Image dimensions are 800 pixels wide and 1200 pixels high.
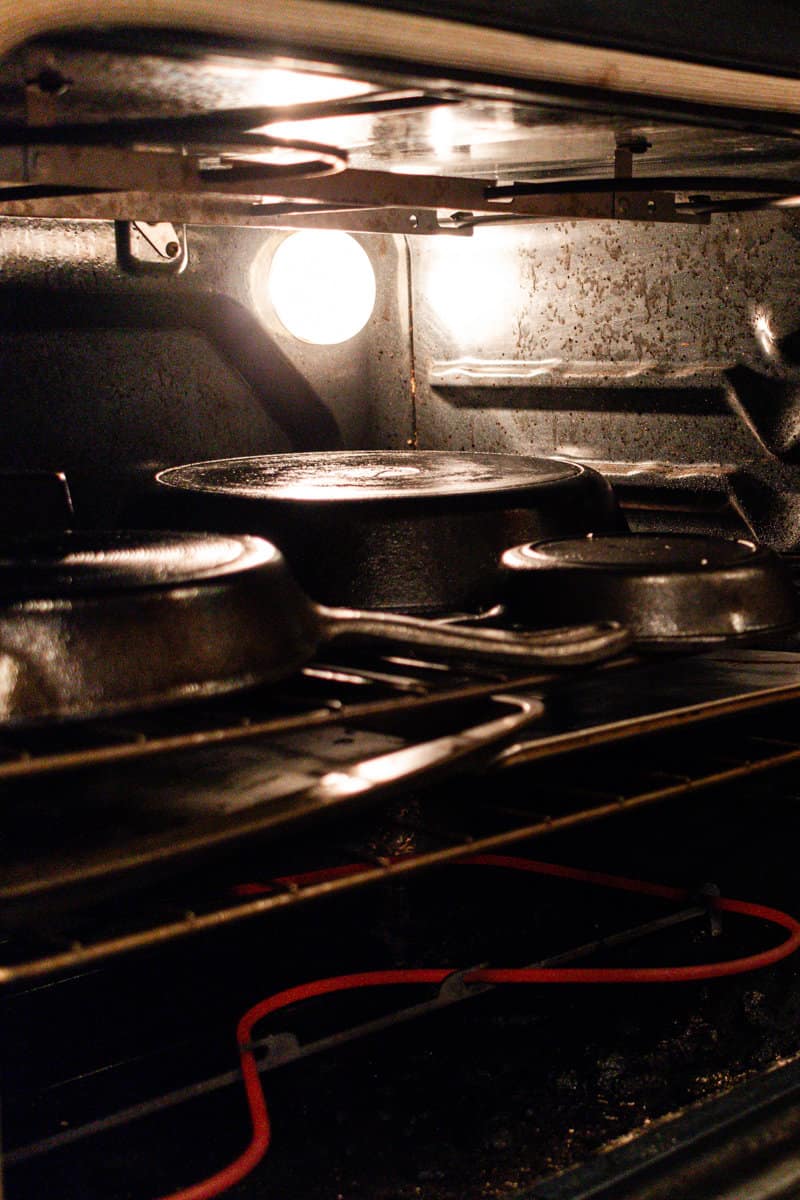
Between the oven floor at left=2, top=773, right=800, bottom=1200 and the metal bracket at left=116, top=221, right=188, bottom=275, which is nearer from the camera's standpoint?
the oven floor at left=2, top=773, right=800, bottom=1200

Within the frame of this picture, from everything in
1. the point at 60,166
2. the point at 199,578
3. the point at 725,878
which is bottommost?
the point at 725,878

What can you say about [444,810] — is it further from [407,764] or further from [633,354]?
[407,764]

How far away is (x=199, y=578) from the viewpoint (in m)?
1.02

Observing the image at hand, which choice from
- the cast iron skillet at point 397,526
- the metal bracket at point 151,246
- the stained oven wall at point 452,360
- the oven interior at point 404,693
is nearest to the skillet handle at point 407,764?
the oven interior at point 404,693

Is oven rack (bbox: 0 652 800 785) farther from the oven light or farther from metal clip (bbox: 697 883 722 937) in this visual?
the oven light

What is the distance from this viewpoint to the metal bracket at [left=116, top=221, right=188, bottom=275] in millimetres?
2037

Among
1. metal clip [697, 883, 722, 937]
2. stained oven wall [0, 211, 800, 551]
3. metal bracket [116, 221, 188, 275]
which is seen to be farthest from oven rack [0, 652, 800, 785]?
metal bracket [116, 221, 188, 275]

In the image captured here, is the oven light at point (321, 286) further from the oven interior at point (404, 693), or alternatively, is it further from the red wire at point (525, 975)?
the red wire at point (525, 975)

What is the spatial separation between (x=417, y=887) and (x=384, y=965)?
203 millimetres

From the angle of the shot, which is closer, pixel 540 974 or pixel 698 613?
pixel 698 613

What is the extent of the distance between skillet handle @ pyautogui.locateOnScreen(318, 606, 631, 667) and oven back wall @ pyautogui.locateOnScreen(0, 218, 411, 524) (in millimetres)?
734

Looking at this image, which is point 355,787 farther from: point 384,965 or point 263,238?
point 263,238

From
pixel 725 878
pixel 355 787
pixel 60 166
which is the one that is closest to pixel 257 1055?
pixel 355 787

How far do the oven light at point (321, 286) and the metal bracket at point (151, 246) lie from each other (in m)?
0.14
